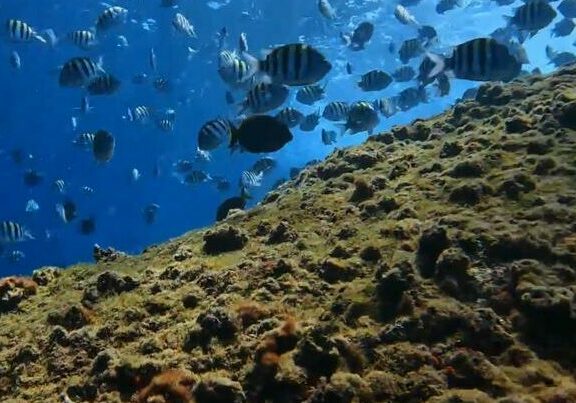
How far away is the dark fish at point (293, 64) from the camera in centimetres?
567

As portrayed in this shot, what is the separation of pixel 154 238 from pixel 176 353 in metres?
62.3

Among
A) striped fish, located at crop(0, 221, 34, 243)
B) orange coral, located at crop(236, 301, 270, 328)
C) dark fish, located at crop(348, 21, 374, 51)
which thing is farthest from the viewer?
dark fish, located at crop(348, 21, 374, 51)

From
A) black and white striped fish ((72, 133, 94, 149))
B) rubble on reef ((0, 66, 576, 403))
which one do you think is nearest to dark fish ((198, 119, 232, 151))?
rubble on reef ((0, 66, 576, 403))

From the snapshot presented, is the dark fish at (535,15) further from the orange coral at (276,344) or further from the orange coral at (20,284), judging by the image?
the orange coral at (20,284)

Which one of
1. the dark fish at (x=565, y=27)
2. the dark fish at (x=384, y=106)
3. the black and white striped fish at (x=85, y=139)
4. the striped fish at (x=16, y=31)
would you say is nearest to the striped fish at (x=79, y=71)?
the striped fish at (x=16, y=31)

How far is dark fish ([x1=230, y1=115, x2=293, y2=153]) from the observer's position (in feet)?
20.3

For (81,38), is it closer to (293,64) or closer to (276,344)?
(293,64)

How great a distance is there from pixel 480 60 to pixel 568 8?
1096 cm

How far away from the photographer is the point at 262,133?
20.4ft

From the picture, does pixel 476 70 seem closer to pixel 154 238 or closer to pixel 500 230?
pixel 500 230

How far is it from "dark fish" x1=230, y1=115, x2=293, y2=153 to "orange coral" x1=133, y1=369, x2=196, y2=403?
137 inches

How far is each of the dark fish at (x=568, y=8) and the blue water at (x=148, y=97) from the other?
48.0 ft

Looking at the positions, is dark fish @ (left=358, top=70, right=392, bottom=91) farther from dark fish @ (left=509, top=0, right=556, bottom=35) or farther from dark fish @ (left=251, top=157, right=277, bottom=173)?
dark fish @ (left=509, top=0, right=556, bottom=35)

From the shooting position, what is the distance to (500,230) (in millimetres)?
3713
